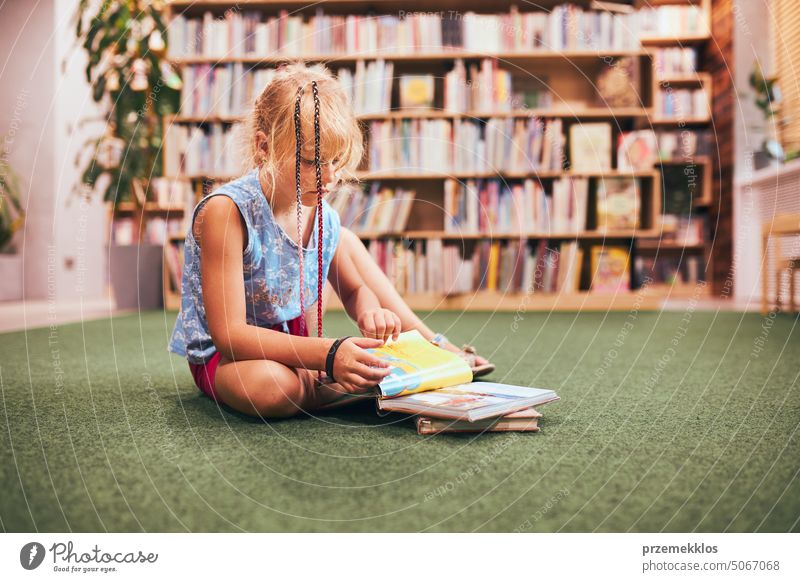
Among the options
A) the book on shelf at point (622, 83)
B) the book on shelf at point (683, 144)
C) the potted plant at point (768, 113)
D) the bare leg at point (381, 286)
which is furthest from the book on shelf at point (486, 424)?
the book on shelf at point (683, 144)

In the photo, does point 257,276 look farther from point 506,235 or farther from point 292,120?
point 506,235

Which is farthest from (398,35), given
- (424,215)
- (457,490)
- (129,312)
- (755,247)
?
(457,490)

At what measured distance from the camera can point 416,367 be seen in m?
1.06

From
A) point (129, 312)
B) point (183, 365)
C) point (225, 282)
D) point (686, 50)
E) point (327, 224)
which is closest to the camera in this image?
point (225, 282)

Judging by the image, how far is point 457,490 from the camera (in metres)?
0.74

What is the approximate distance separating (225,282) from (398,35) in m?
2.82

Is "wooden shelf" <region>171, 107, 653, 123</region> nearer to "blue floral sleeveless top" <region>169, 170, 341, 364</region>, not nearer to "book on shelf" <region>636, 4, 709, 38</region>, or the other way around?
"book on shelf" <region>636, 4, 709, 38</region>

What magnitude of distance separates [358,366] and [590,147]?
2910 mm

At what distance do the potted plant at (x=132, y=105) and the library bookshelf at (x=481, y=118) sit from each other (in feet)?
0.45

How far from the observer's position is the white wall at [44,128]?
180 inches

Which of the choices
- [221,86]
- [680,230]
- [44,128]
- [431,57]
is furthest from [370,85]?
[680,230]

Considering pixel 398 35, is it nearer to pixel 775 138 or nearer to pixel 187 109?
pixel 187 109

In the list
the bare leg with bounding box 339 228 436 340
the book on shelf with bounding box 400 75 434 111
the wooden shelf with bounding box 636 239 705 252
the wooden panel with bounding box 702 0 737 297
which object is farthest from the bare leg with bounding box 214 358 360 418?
the wooden panel with bounding box 702 0 737 297

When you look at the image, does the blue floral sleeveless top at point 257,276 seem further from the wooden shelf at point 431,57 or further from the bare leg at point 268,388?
the wooden shelf at point 431,57
